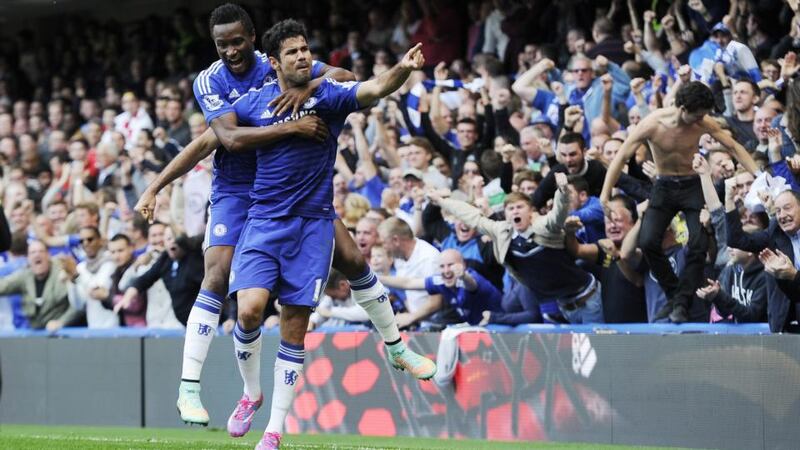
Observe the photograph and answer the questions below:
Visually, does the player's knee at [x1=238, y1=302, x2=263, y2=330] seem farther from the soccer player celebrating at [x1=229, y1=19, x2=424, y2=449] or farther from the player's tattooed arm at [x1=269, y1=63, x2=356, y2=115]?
the player's tattooed arm at [x1=269, y1=63, x2=356, y2=115]

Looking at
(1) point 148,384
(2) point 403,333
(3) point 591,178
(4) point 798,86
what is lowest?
(1) point 148,384

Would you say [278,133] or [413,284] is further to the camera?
[413,284]

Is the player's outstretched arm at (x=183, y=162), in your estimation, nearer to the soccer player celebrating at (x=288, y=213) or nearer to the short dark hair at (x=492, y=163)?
the soccer player celebrating at (x=288, y=213)

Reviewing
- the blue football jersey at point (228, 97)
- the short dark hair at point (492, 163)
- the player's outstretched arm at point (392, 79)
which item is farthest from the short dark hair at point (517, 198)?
the player's outstretched arm at point (392, 79)

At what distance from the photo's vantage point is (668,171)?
39.7 ft

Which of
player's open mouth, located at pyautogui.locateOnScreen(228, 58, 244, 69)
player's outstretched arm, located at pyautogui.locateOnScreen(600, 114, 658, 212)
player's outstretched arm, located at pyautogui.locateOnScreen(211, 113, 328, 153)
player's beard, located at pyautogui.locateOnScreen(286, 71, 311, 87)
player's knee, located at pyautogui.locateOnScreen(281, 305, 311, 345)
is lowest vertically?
player's knee, located at pyautogui.locateOnScreen(281, 305, 311, 345)

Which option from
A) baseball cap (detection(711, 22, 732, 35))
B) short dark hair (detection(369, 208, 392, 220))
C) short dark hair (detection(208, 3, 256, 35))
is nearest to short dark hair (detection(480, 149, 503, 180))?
short dark hair (detection(369, 208, 392, 220))

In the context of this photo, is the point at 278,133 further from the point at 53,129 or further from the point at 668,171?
the point at 53,129

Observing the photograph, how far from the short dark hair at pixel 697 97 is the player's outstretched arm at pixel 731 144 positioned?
19 centimetres

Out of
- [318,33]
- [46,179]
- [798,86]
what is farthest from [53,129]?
[798,86]

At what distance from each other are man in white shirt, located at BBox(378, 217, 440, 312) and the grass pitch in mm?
1398

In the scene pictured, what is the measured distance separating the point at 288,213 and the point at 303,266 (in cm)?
34

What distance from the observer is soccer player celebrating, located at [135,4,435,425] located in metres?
8.71

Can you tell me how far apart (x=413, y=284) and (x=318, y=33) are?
7.14m
